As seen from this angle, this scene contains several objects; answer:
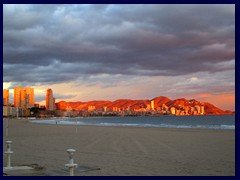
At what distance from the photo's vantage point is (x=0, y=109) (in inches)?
302

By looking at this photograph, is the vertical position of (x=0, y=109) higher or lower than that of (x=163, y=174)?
higher

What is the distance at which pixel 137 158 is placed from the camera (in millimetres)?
12688

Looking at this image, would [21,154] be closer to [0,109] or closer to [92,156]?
[92,156]

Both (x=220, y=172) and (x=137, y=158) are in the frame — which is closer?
(x=220, y=172)

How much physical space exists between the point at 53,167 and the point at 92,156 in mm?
3055

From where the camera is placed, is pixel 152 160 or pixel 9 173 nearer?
pixel 9 173

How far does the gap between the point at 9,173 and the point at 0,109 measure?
2.74 meters
